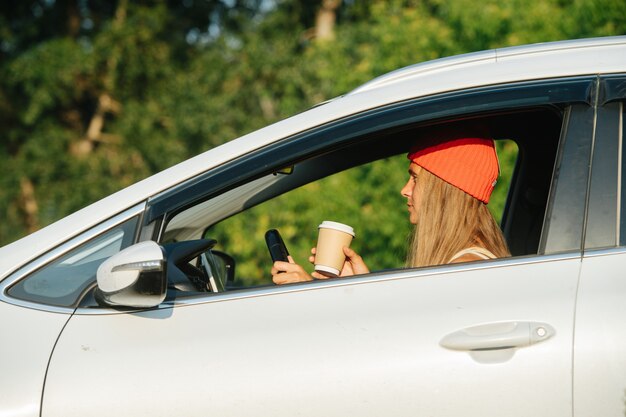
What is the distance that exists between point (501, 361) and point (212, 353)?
649 millimetres

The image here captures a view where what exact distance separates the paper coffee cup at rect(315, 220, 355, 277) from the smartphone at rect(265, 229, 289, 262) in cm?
28

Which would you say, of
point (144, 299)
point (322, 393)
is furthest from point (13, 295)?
point (322, 393)

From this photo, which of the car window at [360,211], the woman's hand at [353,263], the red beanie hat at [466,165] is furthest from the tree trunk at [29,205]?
the red beanie hat at [466,165]

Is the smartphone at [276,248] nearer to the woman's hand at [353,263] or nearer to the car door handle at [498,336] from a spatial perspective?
the woman's hand at [353,263]

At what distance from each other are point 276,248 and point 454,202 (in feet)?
2.29

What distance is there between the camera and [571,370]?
71.9 inches

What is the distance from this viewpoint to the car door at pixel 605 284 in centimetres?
181

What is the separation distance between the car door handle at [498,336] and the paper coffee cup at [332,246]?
0.62 metres

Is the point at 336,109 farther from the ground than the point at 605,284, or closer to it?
farther from the ground

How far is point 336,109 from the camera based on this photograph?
2.15 metres

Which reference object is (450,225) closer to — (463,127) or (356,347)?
(463,127)

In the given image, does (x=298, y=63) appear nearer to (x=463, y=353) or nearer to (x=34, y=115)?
(x=34, y=115)

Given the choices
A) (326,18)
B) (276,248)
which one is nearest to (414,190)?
(276,248)

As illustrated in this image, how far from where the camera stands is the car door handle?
1.87 metres
